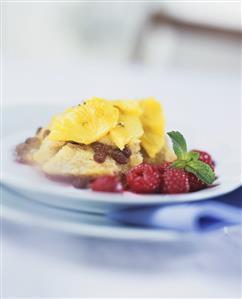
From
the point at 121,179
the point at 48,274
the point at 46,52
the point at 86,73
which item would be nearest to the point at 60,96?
the point at 86,73

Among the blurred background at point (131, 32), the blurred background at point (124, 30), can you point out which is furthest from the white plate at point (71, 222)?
the blurred background at point (124, 30)

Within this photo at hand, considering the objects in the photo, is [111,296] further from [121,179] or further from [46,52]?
[46,52]

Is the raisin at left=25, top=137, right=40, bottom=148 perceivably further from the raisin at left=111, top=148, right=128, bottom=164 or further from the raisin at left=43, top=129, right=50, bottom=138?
the raisin at left=111, top=148, right=128, bottom=164

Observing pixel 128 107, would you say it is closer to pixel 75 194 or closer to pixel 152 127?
pixel 152 127

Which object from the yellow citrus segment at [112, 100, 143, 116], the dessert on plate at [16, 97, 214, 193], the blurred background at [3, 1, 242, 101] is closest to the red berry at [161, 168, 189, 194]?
the dessert on plate at [16, 97, 214, 193]

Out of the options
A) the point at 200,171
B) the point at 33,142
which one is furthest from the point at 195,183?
the point at 33,142

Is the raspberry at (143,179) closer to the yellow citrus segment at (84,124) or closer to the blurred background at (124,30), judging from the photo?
the yellow citrus segment at (84,124)
